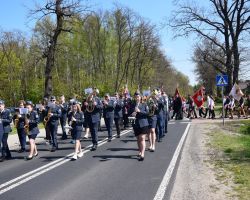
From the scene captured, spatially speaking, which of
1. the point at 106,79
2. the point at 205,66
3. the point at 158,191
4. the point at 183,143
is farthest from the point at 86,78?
the point at 158,191

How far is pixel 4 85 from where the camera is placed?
5481cm

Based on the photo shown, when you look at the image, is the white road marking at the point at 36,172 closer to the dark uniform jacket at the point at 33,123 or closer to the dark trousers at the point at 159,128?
the dark uniform jacket at the point at 33,123

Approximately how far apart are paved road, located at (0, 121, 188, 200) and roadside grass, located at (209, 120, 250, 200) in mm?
1324

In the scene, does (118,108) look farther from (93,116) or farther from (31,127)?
(31,127)

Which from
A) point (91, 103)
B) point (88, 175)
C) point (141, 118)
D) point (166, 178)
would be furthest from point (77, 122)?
point (166, 178)

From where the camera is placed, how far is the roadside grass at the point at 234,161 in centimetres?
911

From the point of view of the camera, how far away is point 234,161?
12.1 m

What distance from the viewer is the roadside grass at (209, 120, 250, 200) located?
359 inches

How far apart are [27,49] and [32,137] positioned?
158 ft

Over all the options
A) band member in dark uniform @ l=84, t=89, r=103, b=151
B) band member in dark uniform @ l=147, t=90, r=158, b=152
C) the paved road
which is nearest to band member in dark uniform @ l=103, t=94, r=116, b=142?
the paved road

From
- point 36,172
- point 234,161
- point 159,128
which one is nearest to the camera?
point 36,172

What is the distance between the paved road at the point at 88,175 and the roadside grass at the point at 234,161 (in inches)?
52.1

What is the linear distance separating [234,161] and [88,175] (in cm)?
401

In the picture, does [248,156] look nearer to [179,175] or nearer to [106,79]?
[179,175]
